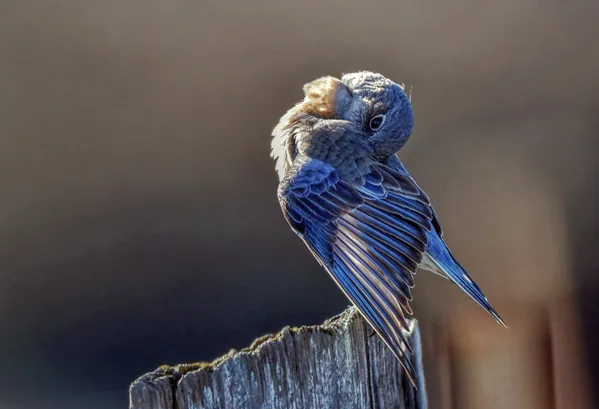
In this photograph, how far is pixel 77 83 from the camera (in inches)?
203

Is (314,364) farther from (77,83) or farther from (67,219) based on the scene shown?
(77,83)

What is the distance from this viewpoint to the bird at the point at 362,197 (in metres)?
3.02

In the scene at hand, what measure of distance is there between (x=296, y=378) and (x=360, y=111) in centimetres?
172

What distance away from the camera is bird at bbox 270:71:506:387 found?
302 centimetres

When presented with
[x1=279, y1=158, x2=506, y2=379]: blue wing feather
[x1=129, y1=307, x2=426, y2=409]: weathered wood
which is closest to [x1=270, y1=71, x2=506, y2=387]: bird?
[x1=279, y1=158, x2=506, y2=379]: blue wing feather

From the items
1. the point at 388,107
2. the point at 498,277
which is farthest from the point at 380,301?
the point at 498,277

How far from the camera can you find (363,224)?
3266 mm

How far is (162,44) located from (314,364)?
136 inches

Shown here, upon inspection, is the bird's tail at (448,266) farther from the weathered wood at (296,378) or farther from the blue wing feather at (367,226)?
the weathered wood at (296,378)

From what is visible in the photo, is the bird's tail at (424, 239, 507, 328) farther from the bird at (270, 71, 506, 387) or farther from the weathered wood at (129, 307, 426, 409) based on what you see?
the weathered wood at (129, 307, 426, 409)

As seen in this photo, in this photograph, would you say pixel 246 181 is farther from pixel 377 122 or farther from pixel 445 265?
pixel 445 265

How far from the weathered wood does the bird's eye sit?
4.61ft

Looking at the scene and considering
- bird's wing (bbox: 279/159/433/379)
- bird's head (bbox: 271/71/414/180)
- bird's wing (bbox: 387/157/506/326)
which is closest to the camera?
bird's wing (bbox: 279/159/433/379)

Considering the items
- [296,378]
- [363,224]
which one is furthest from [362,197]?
[296,378]
